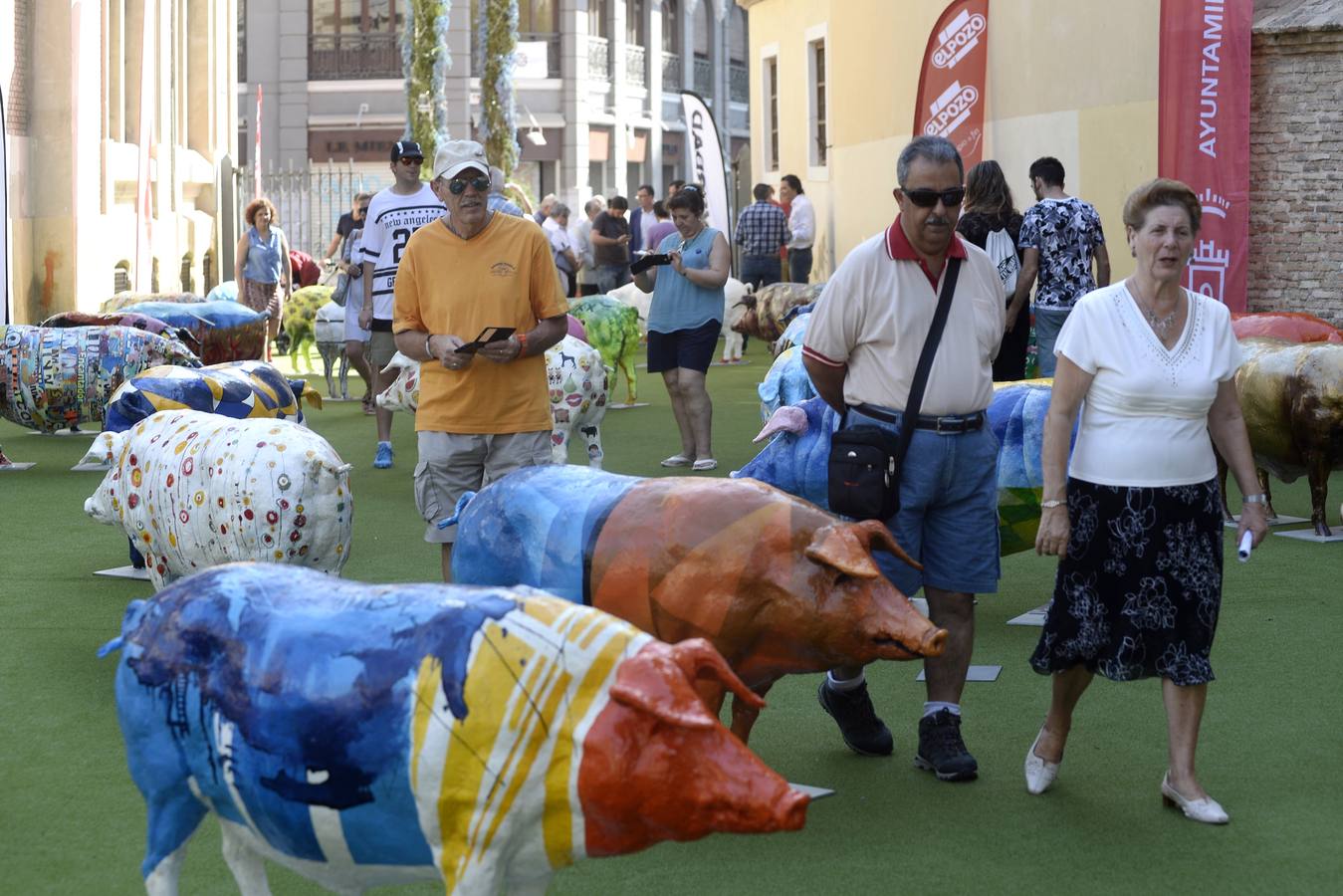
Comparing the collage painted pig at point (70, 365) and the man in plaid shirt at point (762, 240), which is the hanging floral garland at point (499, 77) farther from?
the collage painted pig at point (70, 365)

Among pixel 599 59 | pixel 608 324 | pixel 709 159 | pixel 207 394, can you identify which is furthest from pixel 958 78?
pixel 599 59

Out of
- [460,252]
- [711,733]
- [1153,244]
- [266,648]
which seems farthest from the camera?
[460,252]

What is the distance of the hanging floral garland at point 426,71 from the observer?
3119 centimetres

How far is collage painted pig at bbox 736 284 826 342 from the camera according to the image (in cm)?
1773

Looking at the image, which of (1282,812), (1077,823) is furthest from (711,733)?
(1282,812)

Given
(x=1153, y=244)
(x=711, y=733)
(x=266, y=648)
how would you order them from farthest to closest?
1. (x=1153, y=244)
2. (x=266, y=648)
3. (x=711, y=733)

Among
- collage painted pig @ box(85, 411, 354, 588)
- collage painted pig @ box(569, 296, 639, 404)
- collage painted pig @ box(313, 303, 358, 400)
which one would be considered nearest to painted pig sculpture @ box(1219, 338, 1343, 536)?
collage painted pig @ box(85, 411, 354, 588)

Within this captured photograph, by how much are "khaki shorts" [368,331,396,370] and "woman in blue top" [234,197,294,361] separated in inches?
251

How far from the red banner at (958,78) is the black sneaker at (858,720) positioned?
1299cm

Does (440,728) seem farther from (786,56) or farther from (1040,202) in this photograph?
(786,56)

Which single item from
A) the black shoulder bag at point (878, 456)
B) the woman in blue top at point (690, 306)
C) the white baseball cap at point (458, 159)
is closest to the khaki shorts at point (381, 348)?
the woman in blue top at point (690, 306)

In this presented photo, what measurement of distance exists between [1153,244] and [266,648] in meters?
2.67

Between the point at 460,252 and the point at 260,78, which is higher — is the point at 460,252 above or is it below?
below

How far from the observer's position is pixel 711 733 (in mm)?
2842
